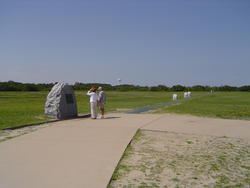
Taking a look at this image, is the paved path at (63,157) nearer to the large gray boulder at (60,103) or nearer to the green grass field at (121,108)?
the green grass field at (121,108)

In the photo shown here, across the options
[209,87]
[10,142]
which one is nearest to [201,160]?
[10,142]

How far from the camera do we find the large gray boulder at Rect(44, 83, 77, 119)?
42.9 feet

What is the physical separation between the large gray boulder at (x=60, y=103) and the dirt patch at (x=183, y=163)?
614cm

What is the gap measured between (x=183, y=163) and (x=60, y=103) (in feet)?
29.2

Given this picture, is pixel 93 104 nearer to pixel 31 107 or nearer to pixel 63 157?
pixel 63 157

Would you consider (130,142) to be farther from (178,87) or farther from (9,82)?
(178,87)

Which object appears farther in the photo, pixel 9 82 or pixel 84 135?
pixel 9 82

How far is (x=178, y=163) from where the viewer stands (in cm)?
552

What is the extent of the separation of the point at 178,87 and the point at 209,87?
15.9m

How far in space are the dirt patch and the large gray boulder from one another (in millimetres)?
6140

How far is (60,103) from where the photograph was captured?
1312 cm

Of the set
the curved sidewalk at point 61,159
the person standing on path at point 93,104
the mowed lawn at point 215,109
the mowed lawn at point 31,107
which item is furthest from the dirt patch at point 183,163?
the mowed lawn at point 215,109

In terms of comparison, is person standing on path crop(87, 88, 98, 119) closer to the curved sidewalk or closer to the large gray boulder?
the large gray boulder

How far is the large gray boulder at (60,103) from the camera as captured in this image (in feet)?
42.9
